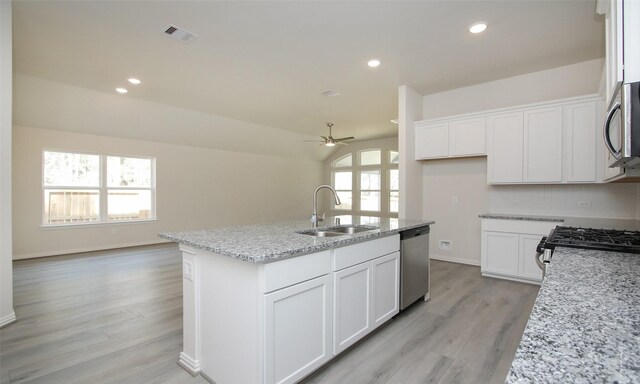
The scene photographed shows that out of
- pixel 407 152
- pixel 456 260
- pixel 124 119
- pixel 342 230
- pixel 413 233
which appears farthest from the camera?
pixel 124 119

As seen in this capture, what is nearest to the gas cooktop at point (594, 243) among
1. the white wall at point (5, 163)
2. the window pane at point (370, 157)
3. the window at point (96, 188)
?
the white wall at point (5, 163)

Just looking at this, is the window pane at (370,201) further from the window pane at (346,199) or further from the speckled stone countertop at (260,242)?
the speckled stone countertop at (260,242)

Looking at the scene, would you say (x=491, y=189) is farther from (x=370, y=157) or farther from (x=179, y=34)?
(x=370, y=157)

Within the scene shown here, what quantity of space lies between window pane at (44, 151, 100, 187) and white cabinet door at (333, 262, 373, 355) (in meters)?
6.23

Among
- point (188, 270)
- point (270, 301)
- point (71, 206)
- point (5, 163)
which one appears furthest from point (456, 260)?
point (71, 206)

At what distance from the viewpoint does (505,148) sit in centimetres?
427

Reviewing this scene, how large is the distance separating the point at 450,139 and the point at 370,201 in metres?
5.41

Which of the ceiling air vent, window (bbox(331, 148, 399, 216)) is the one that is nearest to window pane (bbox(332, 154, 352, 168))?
window (bbox(331, 148, 399, 216))

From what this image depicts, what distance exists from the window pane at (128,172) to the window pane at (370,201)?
6.18 m

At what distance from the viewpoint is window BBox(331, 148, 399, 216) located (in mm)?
9398

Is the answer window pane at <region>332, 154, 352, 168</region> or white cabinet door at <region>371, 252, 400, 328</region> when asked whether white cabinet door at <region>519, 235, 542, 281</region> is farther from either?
window pane at <region>332, 154, 352, 168</region>

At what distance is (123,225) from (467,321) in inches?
260

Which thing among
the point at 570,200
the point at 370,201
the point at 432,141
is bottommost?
the point at 370,201

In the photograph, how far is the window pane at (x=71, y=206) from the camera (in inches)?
224
